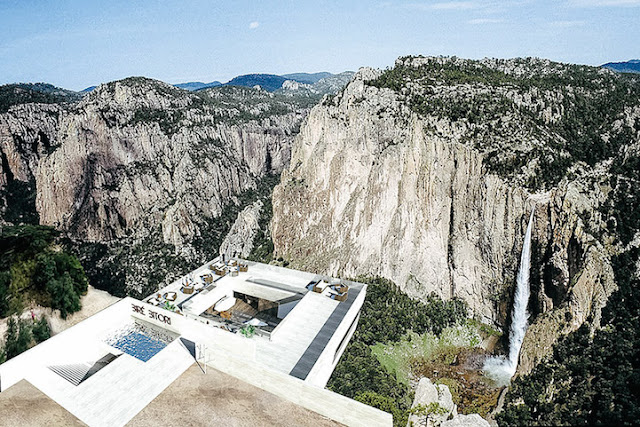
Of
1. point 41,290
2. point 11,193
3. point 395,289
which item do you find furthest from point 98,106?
point 395,289

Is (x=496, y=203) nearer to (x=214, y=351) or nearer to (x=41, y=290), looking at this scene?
(x=214, y=351)

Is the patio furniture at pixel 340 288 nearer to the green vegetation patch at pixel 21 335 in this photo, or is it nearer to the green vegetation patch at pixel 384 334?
the green vegetation patch at pixel 384 334

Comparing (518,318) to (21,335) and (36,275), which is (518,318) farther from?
(36,275)

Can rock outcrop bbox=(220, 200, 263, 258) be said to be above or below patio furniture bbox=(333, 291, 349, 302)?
below

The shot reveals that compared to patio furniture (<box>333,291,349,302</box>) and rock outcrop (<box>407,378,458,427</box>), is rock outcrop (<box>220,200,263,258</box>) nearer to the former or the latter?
patio furniture (<box>333,291,349,302</box>)

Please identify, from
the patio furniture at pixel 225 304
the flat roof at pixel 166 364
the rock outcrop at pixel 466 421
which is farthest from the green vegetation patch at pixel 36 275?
the rock outcrop at pixel 466 421

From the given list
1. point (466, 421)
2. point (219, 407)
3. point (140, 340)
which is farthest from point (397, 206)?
point (219, 407)

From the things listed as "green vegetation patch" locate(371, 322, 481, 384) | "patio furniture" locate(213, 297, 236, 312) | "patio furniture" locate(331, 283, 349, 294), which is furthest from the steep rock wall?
"patio furniture" locate(213, 297, 236, 312)
